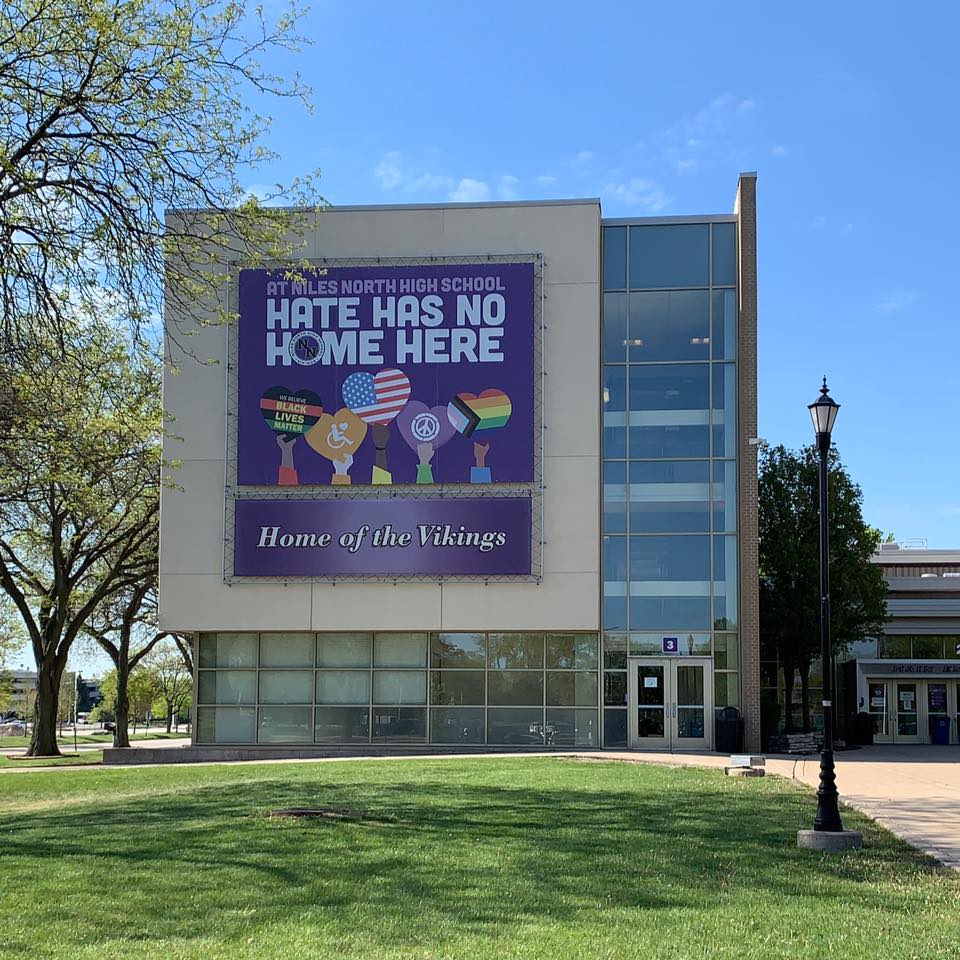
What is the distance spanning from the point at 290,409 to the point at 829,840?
2273cm

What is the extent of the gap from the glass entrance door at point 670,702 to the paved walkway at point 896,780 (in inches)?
46.7

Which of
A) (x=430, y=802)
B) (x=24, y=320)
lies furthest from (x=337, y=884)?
(x=24, y=320)

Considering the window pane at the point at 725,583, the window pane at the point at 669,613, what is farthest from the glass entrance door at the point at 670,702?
the window pane at the point at 725,583

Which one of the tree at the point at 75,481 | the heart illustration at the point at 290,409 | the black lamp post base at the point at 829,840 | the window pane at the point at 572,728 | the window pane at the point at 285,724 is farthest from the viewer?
the window pane at the point at 285,724

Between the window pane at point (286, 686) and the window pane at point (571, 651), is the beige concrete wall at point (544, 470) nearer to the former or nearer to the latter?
the window pane at point (571, 651)

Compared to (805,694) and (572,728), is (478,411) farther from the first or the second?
(805,694)

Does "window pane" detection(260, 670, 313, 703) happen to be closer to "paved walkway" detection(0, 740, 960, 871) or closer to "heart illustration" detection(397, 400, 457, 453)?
"paved walkway" detection(0, 740, 960, 871)

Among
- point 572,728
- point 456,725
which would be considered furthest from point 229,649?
point 572,728

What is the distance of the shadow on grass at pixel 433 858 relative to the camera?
31.5 ft

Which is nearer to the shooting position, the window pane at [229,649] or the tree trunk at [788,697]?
the window pane at [229,649]

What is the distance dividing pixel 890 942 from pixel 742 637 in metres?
23.5

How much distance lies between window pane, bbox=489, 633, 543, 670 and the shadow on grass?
13.7 meters

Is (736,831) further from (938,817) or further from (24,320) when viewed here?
(24,320)

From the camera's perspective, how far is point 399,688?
3312 centimetres
